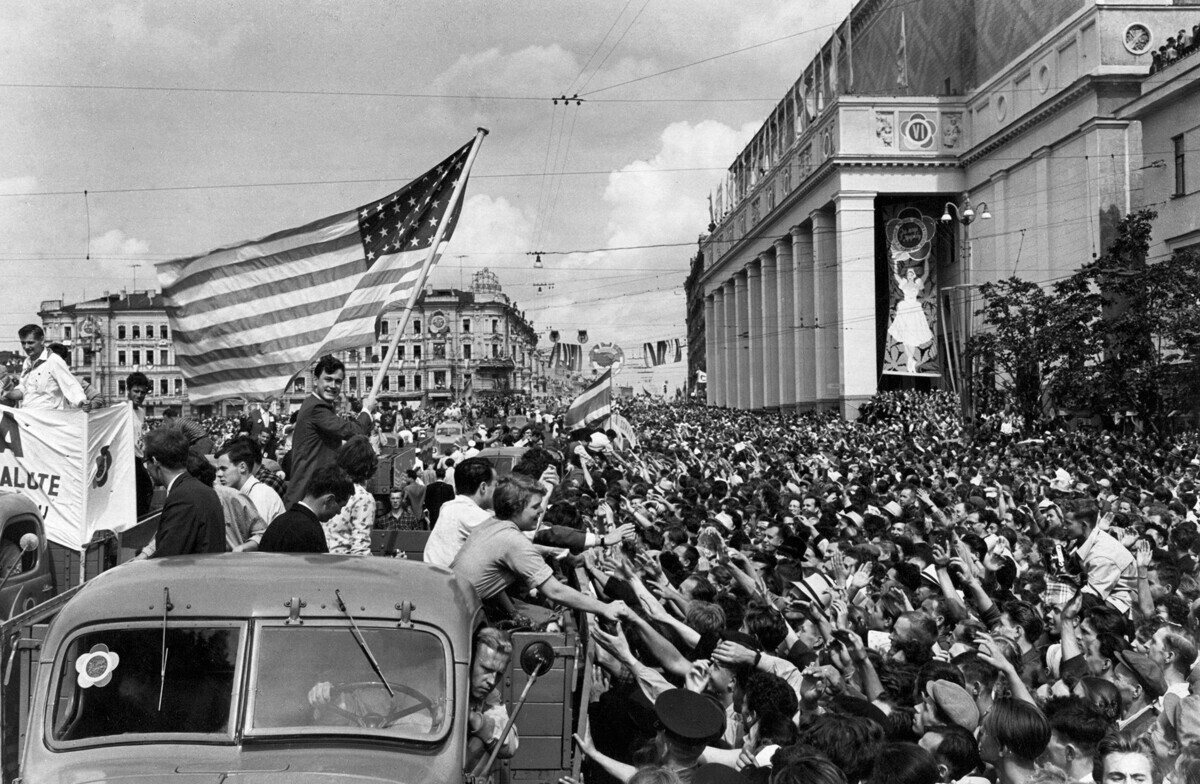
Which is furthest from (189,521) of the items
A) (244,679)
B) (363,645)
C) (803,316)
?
(803,316)

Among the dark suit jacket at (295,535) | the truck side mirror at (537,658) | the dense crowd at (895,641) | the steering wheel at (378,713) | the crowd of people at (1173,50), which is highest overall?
the crowd of people at (1173,50)

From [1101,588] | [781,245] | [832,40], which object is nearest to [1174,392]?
[1101,588]

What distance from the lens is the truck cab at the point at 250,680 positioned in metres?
4.80

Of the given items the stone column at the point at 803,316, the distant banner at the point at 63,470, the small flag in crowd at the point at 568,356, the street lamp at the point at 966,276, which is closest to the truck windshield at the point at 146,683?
the distant banner at the point at 63,470

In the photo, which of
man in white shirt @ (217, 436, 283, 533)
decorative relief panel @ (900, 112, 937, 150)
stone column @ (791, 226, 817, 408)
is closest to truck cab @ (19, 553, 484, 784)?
man in white shirt @ (217, 436, 283, 533)

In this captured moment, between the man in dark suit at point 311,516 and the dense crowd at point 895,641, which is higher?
the man in dark suit at point 311,516

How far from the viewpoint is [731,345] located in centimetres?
10775

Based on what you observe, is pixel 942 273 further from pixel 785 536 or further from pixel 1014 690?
pixel 1014 690

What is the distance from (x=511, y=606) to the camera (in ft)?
22.3

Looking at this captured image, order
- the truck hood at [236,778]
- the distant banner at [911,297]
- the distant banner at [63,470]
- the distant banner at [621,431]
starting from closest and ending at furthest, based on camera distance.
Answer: the truck hood at [236,778] → the distant banner at [63,470] → the distant banner at [621,431] → the distant banner at [911,297]

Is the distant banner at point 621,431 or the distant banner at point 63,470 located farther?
the distant banner at point 621,431

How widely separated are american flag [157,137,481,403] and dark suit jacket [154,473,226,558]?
4102mm

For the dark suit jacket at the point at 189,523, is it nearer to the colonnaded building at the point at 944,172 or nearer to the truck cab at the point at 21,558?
the truck cab at the point at 21,558

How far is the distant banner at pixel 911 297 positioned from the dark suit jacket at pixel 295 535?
55003mm
